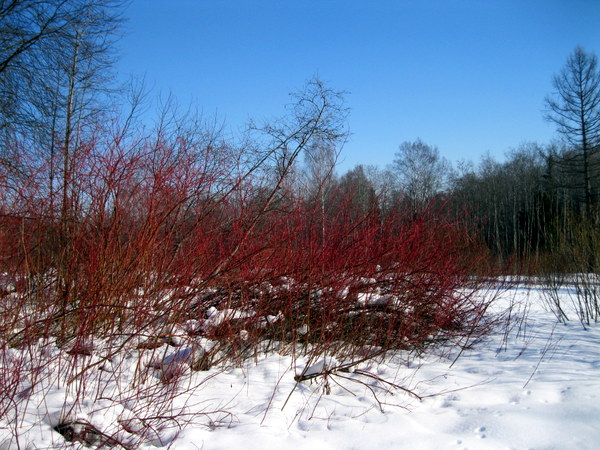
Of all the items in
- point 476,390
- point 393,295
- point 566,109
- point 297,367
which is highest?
point 566,109

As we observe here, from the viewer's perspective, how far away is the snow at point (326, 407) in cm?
225

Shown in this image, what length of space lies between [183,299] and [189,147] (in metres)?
1.92

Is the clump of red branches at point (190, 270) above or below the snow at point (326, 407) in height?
above

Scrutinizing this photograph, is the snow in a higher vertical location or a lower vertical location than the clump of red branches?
lower

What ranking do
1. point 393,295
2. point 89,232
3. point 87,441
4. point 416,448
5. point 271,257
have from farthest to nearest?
point 393,295 → point 271,257 → point 89,232 → point 416,448 → point 87,441

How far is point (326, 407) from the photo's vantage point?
2953mm

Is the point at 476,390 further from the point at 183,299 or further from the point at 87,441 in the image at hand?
the point at 87,441

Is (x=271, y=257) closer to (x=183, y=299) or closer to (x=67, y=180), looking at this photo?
(x=183, y=299)

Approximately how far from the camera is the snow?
225cm

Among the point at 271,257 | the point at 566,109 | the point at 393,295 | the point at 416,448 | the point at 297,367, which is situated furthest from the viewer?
the point at 566,109

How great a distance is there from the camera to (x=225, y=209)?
4293 mm

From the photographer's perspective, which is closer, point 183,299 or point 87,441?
point 87,441

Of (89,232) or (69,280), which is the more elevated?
(89,232)

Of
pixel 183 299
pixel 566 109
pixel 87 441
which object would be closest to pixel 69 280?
pixel 183 299
